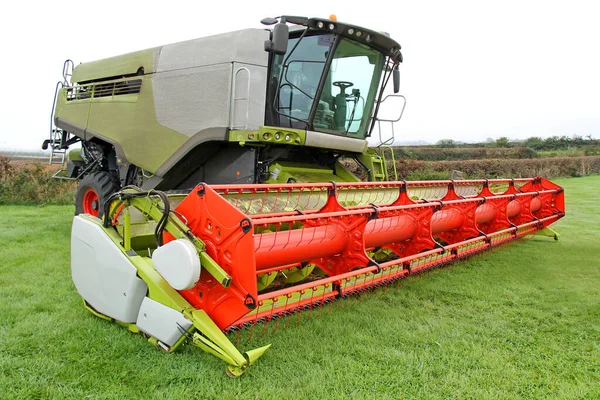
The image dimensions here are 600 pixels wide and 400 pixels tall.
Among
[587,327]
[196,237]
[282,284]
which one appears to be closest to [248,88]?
A: [282,284]

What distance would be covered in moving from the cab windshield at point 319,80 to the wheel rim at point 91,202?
310 cm

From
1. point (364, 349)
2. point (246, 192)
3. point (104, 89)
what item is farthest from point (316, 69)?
point (104, 89)

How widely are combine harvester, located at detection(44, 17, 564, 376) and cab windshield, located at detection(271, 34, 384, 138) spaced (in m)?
0.02

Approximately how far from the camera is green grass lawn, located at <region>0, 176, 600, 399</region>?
2199 mm

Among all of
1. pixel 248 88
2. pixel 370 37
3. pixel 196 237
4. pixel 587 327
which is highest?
pixel 370 37

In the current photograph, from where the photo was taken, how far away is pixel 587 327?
3.00 m

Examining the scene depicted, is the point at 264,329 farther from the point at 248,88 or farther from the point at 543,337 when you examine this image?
the point at 248,88

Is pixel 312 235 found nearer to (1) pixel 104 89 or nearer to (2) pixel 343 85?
(2) pixel 343 85

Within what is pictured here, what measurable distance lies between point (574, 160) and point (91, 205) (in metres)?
21.5

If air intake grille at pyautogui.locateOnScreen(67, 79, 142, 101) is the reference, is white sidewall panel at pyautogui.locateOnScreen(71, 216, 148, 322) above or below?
below

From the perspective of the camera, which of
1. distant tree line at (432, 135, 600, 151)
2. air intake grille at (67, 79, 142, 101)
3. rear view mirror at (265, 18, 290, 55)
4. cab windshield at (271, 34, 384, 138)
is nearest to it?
rear view mirror at (265, 18, 290, 55)

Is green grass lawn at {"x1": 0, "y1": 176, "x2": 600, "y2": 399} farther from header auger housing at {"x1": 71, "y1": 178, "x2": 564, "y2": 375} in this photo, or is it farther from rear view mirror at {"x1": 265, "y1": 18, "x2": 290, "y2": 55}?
rear view mirror at {"x1": 265, "y1": 18, "x2": 290, "y2": 55}

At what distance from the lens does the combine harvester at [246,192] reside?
2410 mm

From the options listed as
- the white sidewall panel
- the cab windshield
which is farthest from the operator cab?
the white sidewall panel
